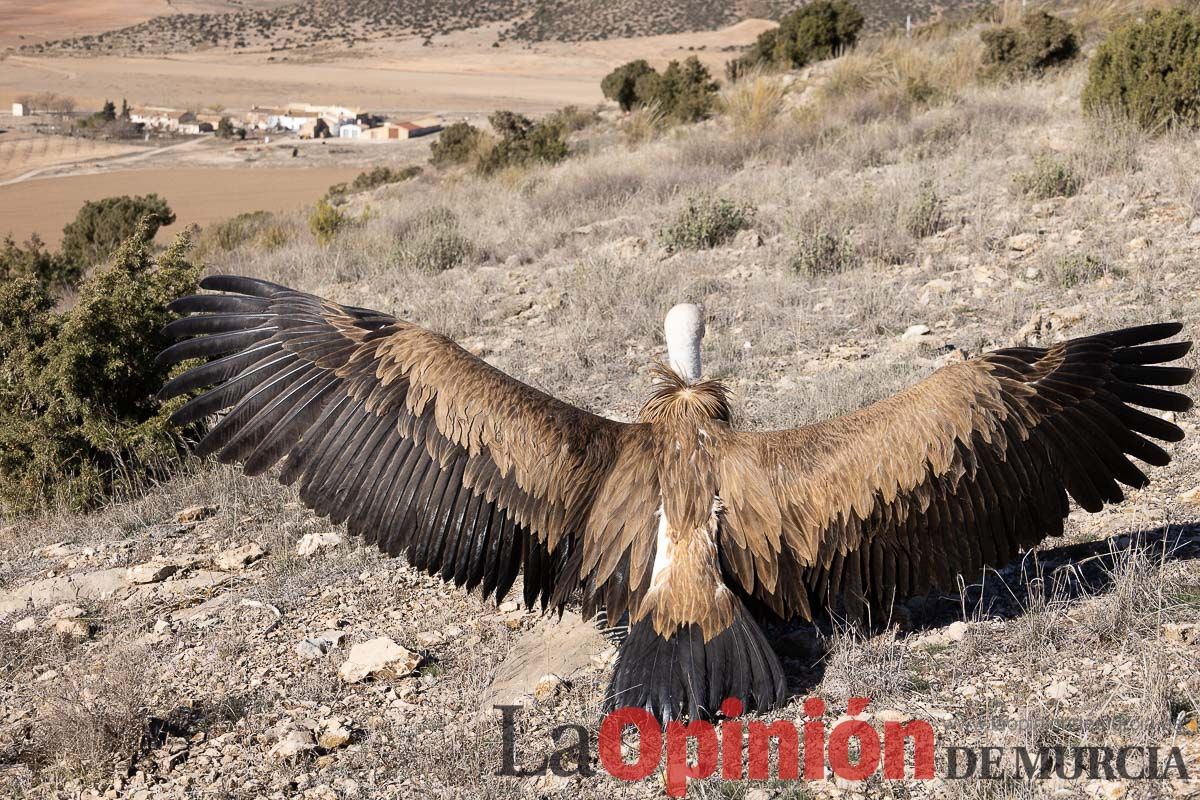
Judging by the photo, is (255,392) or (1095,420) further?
(255,392)

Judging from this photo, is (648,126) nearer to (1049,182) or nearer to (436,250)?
(436,250)

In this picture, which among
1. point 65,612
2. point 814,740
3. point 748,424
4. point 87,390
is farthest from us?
point 87,390

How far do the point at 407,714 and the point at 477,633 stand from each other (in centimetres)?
68

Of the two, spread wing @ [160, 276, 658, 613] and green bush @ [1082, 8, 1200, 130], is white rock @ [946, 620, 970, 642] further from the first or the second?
green bush @ [1082, 8, 1200, 130]

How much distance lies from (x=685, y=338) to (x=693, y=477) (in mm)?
663

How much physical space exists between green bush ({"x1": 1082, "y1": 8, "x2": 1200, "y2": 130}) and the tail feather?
9.73 metres

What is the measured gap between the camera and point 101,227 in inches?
713

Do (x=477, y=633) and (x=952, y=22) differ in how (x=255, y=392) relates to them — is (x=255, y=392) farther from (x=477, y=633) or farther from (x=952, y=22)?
(x=952, y=22)

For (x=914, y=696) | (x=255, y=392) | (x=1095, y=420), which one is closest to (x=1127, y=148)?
(x=1095, y=420)

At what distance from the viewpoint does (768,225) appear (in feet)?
35.7

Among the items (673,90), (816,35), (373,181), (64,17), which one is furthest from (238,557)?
(64,17)

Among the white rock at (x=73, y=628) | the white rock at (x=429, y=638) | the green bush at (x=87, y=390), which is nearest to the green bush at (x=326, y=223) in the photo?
the green bush at (x=87, y=390)

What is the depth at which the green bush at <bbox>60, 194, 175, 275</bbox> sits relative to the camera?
698 inches

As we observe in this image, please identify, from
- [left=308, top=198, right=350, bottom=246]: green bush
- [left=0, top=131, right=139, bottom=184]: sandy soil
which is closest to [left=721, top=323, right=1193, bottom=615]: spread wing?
[left=308, top=198, right=350, bottom=246]: green bush
